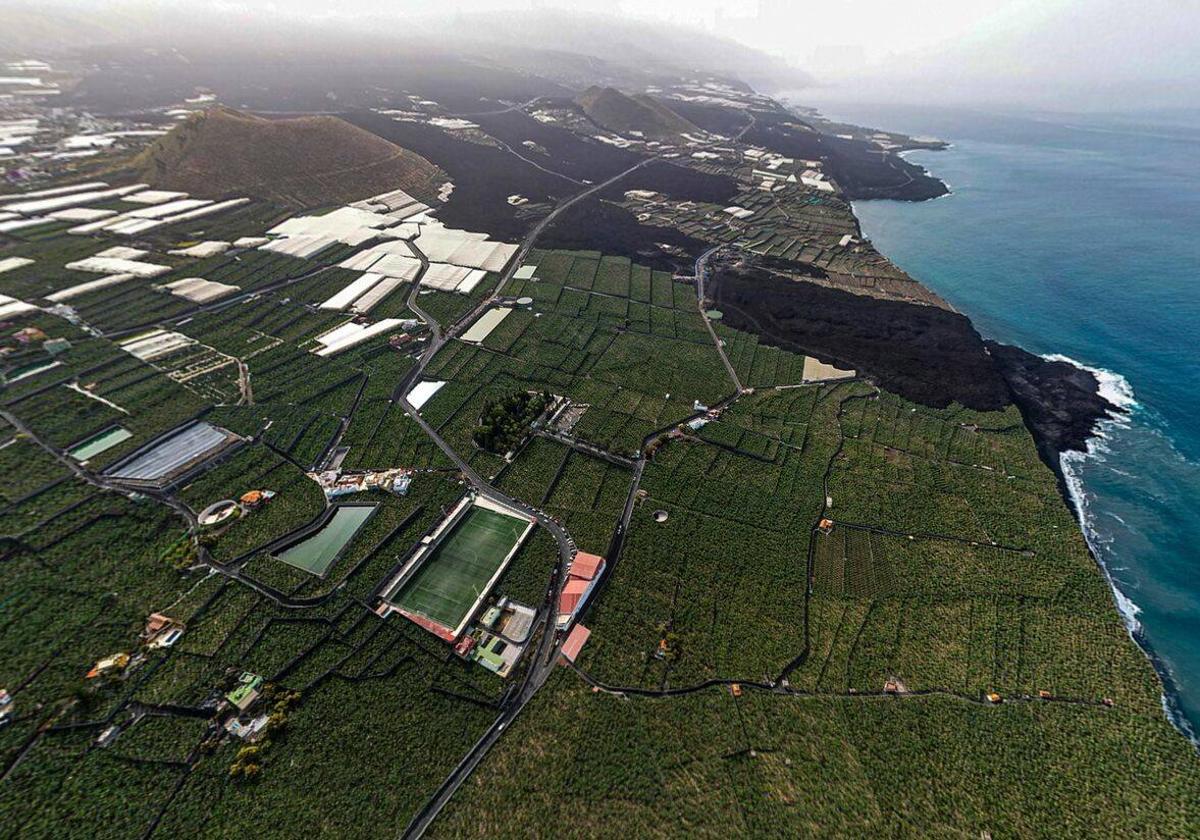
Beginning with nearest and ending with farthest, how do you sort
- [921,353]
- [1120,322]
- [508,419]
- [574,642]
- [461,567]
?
[574,642] → [461,567] → [508,419] → [921,353] → [1120,322]

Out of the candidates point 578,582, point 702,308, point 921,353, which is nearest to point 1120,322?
point 921,353

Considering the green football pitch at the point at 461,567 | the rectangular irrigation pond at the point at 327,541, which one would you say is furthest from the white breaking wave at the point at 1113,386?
the rectangular irrigation pond at the point at 327,541

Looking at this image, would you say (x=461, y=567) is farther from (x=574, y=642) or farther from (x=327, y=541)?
(x=327, y=541)

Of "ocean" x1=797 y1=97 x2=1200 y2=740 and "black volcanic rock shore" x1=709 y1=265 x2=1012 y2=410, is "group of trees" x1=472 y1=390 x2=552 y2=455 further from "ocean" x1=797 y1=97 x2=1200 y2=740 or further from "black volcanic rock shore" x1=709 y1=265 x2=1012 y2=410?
"ocean" x1=797 y1=97 x2=1200 y2=740

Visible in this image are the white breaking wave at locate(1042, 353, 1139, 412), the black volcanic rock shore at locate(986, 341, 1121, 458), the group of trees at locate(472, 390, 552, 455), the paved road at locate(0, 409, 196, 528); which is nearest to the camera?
the paved road at locate(0, 409, 196, 528)

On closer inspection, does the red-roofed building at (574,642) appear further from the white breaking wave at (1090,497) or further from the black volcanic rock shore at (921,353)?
the black volcanic rock shore at (921,353)

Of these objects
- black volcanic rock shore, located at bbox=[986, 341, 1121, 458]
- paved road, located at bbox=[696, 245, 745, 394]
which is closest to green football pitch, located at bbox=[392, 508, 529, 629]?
paved road, located at bbox=[696, 245, 745, 394]
